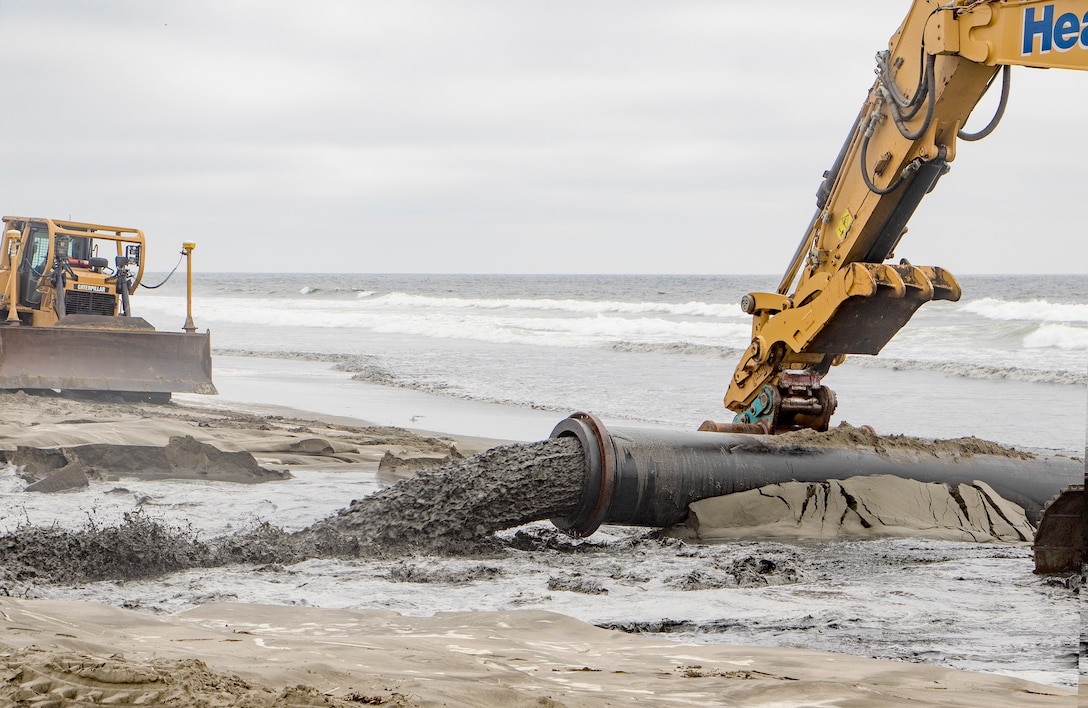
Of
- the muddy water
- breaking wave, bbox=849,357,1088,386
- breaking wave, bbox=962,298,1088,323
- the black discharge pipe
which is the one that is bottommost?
the muddy water

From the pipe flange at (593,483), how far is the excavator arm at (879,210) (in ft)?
5.04

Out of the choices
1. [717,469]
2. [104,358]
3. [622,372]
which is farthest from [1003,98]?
[622,372]

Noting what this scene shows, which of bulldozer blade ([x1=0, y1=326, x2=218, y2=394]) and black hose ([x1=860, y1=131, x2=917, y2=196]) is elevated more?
black hose ([x1=860, y1=131, x2=917, y2=196])

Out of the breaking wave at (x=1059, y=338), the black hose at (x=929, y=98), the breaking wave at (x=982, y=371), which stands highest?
the black hose at (x=929, y=98)

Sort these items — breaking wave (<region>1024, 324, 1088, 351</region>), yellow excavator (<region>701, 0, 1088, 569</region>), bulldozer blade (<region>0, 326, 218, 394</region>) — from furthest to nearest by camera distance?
breaking wave (<region>1024, 324, 1088, 351</region>)
bulldozer blade (<region>0, 326, 218, 394</region>)
yellow excavator (<region>701, 0, 1088, 569</region>)

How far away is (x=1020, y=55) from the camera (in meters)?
5.61

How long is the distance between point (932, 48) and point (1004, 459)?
3001 mm

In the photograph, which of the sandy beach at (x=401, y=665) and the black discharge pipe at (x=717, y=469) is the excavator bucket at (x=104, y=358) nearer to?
the black discharge pipe at (x=717, y=469)

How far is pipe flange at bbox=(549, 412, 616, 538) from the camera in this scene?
6684 millimetres

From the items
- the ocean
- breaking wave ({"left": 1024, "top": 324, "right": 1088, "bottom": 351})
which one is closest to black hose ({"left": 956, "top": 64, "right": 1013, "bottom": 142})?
the ocean

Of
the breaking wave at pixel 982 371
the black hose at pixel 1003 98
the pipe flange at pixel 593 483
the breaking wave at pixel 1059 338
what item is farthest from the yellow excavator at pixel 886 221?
the breaking wave at pixel 1059 338

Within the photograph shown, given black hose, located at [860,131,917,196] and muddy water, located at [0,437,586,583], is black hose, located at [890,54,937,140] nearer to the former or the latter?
black hose, located at [860,131,917,196]

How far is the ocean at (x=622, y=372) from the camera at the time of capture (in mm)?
13484

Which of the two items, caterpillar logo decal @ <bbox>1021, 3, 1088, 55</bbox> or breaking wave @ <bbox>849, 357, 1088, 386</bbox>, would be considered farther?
breaking wave @ <bbox>849, 357, 1088, 386</bbox>
